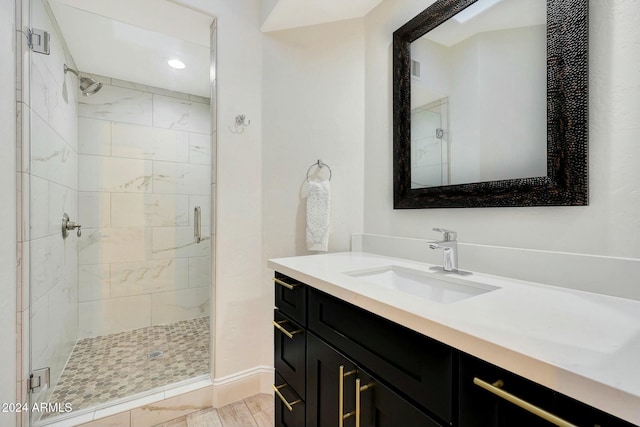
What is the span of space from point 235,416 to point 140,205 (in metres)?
1.85

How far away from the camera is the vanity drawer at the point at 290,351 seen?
1.06 metres

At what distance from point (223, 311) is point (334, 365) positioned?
36.6 inches

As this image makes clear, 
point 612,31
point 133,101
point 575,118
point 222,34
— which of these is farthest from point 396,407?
point 133,101

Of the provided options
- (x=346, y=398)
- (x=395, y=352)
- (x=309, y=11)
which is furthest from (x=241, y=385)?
(x=309, y=11)

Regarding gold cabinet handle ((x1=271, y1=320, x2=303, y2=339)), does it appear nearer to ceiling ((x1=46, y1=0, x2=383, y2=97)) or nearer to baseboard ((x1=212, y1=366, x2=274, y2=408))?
baseboard ((x1=212, y1=366, x2=274, y2=408))

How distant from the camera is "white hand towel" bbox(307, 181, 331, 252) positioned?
1597mm

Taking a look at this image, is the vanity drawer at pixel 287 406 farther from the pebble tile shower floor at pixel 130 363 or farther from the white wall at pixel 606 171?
the white wall at pixel 606 171

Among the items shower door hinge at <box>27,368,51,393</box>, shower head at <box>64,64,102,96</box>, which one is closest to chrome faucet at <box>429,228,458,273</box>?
shower door hinge at <box>27,368,51,393</box>

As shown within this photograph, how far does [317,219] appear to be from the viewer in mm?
1600

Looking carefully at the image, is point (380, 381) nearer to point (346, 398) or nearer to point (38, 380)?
point (346, 398)

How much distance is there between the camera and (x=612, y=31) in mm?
795

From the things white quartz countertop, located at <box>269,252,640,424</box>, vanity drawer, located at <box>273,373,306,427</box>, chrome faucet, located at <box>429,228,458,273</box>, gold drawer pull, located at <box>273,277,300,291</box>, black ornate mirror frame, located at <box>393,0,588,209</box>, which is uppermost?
black ornate mirror frame, located at <box>393,0,588,209</box>
